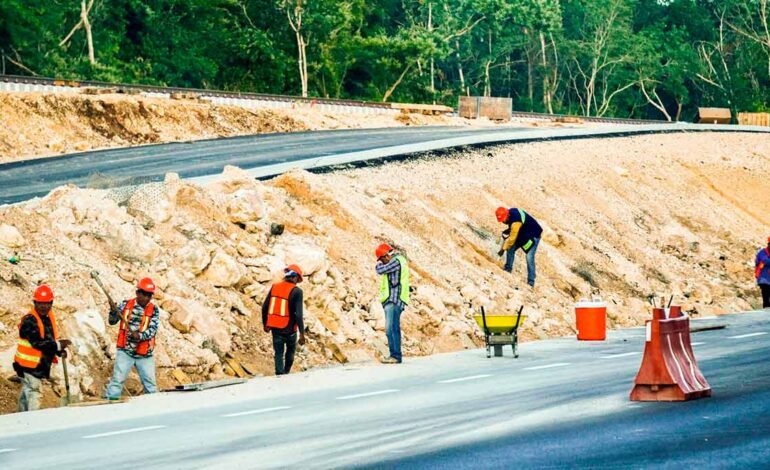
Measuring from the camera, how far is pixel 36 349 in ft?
59.6

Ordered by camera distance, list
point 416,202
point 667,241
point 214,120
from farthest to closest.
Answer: point 214,120 → point 667,241 → point 416,202

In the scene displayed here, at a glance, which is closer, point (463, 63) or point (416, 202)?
point (416, 202)

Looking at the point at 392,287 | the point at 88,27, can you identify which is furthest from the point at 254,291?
the point at 88,27

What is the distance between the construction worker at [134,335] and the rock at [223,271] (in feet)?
14.2

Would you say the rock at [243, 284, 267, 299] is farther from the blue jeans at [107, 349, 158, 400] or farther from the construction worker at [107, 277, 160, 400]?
the construction worker at [107, 277, 160, 400]

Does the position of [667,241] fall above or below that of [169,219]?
below

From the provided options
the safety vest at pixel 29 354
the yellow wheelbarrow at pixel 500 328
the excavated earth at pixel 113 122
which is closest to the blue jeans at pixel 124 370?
the safety vest at pixel 29 354

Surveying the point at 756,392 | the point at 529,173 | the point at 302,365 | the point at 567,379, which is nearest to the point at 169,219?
the point at 302,365

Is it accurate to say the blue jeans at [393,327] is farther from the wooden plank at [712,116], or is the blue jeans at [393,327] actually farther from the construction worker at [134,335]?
the wooden plank at [712,116]

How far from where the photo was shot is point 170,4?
77938 mm

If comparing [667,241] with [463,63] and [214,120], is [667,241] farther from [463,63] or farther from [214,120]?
[463,63]

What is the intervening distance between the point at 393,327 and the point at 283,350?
1748 millimetres

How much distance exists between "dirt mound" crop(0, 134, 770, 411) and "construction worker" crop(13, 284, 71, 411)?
3.05 feet

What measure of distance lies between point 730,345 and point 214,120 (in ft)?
92.0
